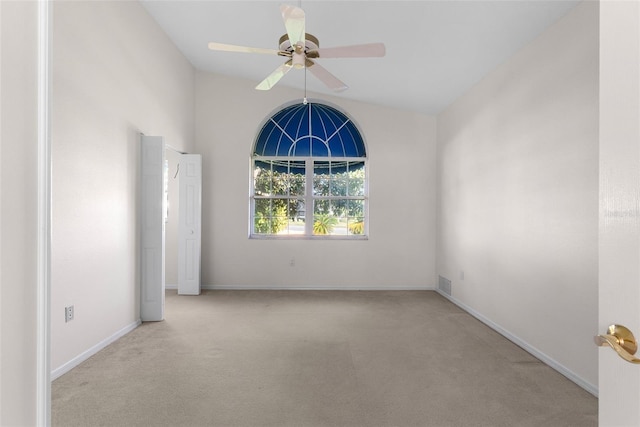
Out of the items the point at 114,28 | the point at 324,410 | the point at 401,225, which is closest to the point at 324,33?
the point at 114,28

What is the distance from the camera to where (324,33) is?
3871 millimetres

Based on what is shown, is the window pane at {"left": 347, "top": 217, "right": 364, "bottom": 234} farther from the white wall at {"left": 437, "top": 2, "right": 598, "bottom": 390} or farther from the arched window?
the white wall at {"left": 437, "top": 2, "right": 598, "bottom": 390}

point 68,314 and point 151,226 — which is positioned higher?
point 151,226

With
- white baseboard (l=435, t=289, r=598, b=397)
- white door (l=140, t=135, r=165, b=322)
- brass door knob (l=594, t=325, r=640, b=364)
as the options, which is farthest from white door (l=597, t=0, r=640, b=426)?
white door (l=140, t=135, r=165, b=322)

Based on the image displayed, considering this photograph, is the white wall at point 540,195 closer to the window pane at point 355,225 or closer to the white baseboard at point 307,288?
the white baseboard at point 307,288

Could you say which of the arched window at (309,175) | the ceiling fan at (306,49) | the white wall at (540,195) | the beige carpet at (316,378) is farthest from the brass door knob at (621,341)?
the arched window at (309,175)

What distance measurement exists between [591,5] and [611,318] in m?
2.66

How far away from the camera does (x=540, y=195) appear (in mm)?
3082

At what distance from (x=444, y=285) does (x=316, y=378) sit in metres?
3.29

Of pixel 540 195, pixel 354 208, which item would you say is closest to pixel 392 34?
pixel 540 195

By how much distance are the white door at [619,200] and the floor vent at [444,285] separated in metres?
4.53

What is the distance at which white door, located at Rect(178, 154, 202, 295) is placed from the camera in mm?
5375

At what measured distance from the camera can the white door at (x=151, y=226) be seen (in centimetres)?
402

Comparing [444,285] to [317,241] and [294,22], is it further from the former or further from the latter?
[294,22]
